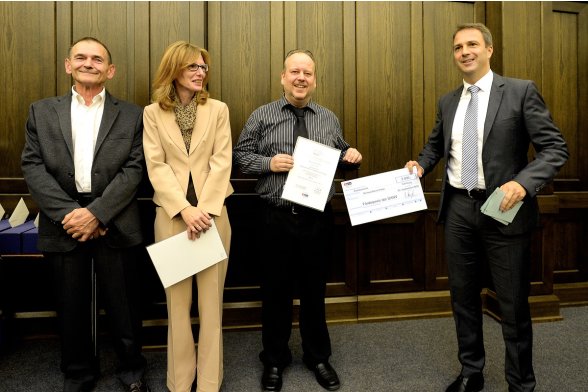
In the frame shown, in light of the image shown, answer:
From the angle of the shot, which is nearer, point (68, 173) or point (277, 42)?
point (68, 173)

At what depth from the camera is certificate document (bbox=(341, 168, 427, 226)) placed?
1.90 metres

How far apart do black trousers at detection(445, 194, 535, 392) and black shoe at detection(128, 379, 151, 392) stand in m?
1.58

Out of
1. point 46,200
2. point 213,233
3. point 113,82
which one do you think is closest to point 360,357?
point 213,233

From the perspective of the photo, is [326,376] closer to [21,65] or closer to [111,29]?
[111,29]

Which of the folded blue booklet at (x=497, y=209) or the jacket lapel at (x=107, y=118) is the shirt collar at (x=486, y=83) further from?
the jacket lapel at (x=107, y=118)

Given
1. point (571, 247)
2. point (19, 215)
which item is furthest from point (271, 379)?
point (571, 247)

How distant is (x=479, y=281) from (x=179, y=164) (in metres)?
1.57

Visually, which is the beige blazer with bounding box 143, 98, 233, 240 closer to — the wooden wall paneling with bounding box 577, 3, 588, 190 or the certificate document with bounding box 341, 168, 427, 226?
the certificate document with bounding box 341, 168, 427, 226

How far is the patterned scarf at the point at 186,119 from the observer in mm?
1805

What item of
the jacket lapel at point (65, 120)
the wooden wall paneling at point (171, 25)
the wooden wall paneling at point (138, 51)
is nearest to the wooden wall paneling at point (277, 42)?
the wooden wall paneling at point (171, 25)

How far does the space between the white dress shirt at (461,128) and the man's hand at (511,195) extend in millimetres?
165

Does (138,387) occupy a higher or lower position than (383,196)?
lower

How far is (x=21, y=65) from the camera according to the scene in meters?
2.45

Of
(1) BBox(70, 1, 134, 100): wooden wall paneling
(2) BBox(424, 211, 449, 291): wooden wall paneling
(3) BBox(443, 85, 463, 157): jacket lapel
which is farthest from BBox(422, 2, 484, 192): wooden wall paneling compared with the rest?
(1) BBox(70, 1, 134, 100): wooden wall paneling
